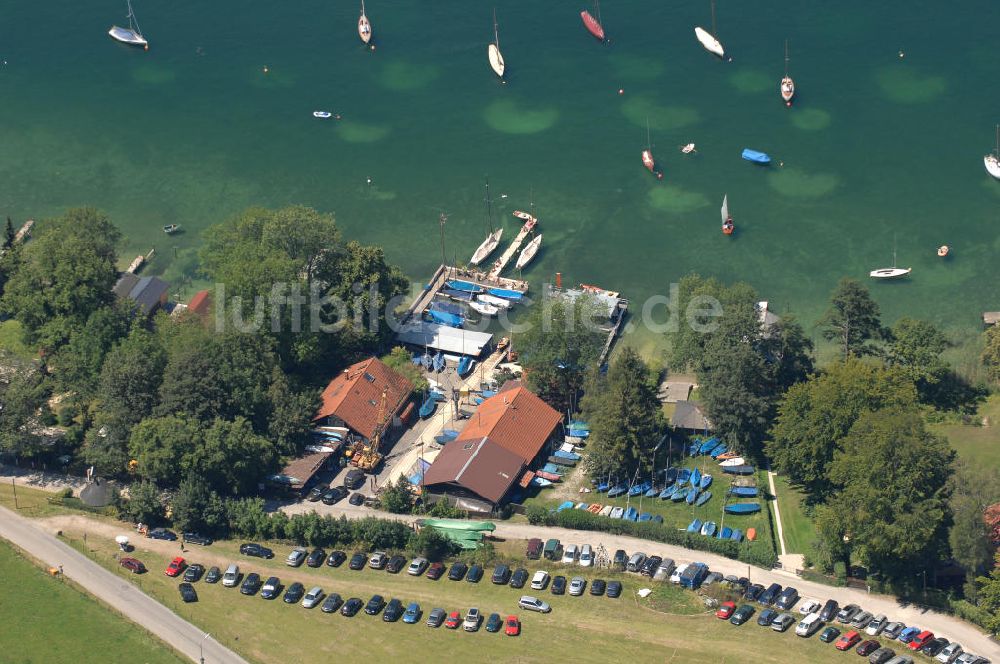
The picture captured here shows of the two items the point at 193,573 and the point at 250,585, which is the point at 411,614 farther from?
the point at 193,573

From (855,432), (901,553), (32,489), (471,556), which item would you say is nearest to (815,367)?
(855,432)

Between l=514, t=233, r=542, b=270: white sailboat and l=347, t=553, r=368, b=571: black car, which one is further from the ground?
l=514, t=233, r=542, b=270: white sailboat

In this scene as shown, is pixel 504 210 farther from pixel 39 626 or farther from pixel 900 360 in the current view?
pixel 39 626

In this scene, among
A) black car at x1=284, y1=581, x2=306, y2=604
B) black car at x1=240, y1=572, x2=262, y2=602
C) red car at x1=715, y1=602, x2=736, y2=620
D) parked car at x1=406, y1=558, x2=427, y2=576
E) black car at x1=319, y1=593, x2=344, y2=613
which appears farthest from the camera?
parked car at x1=406, y1=558, x2=427, y2=576

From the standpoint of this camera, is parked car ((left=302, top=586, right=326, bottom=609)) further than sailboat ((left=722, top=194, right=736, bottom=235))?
No

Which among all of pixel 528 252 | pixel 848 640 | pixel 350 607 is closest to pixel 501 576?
pixel 350 607

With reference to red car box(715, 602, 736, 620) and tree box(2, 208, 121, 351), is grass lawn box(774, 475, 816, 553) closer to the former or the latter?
red car box(715, 602, 736, 620)

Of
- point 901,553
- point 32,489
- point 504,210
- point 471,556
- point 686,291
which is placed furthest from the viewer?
point 504,210

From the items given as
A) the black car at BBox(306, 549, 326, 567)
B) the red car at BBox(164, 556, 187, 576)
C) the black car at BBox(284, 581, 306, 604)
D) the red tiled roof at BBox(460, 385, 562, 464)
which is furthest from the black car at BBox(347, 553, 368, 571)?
the red tiled roof at BBox(460, 385, 562, 464)
